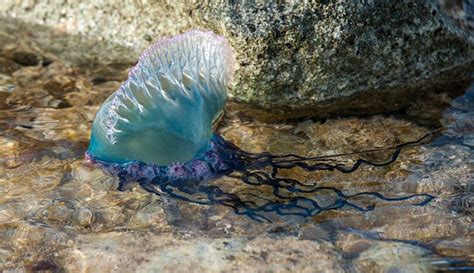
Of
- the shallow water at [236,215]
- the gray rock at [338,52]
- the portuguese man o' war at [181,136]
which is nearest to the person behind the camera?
the shallow water at [236,215]

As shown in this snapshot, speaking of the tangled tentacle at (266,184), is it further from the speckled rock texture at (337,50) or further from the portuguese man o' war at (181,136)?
the speckled rock texture at (337,50)

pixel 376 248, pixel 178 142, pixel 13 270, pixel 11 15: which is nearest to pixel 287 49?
pixel 178 142

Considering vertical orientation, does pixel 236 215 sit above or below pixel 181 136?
below

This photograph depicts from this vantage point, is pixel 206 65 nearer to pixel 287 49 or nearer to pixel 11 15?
pixel 287 49

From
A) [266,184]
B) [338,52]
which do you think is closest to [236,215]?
[266,184]

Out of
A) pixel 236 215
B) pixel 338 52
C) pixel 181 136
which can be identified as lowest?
pixel 236 215

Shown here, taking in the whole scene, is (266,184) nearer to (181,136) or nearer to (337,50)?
(181,136)

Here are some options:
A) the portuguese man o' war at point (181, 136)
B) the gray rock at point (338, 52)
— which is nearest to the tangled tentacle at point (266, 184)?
the portuguese man o' war at point (181, 136)
